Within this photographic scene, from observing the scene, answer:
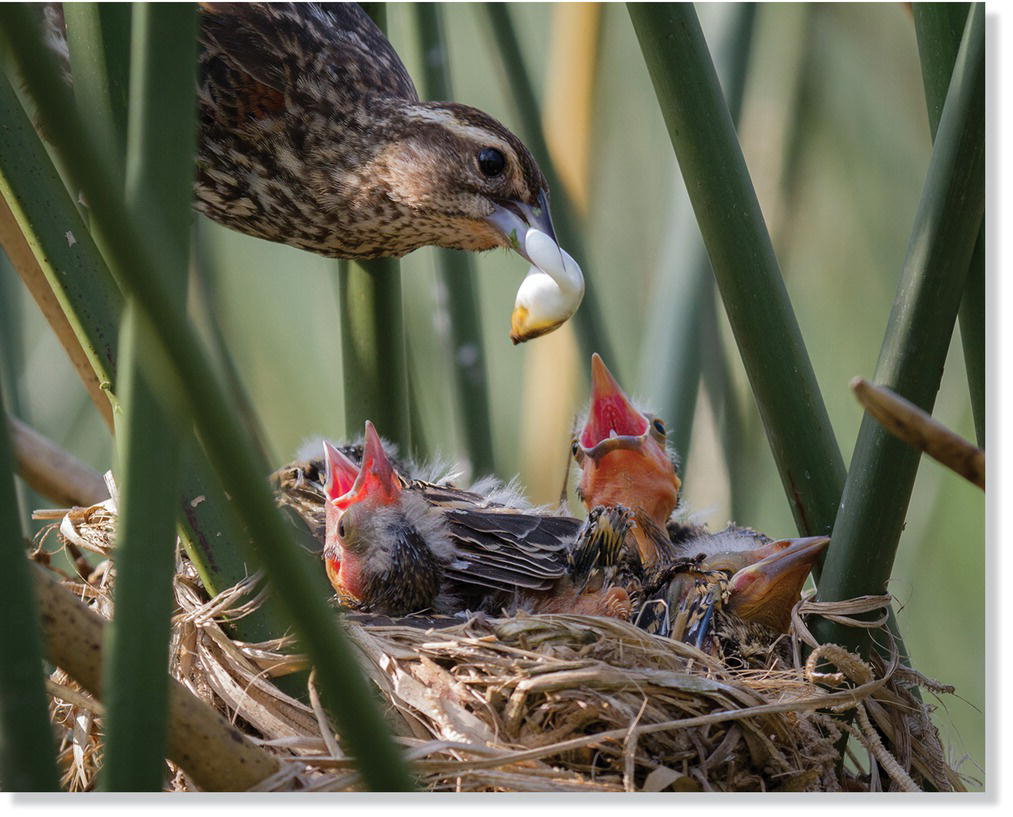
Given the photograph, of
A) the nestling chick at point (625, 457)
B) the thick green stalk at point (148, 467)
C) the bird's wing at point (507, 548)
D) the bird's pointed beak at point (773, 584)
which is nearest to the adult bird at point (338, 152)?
the nestling chick at point (625, 457)

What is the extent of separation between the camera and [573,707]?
0.95 metres

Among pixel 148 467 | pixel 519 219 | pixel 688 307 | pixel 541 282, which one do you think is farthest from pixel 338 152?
pixel 148 467

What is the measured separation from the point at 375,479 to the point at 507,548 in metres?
0.19

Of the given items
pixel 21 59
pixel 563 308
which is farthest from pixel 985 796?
pixel 21 59

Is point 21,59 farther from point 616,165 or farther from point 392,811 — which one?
point 616,165

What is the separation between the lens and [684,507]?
A: 5.57ft

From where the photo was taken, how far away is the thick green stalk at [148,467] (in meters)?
0.56

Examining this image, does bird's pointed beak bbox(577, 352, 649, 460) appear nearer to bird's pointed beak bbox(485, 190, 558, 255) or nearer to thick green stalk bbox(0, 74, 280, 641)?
bird's pointed beak bbox(485, 190, 558, 255)

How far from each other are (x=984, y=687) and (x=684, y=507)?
0.63 meters

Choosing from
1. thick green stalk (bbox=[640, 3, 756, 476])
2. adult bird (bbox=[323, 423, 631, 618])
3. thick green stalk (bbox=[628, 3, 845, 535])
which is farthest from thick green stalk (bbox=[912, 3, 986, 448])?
adult bird (bbox=[323, 423, 631, 618])

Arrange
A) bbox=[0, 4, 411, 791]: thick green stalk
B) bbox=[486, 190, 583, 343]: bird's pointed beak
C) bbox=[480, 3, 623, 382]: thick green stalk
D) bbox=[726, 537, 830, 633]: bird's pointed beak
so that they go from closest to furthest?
bbox=[0, 4, 411, 791]: thick green stalk, bbox=[726, 537, 830, 633]: bird's pointed beak, bbox=[486, 190, 583, 343]: bird's pointed beak, bbox=[480, 3, 623, 382]: thick green stalk

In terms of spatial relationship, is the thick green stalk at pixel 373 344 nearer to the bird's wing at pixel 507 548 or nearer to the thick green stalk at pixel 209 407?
the bird's wing at pixel 507 548

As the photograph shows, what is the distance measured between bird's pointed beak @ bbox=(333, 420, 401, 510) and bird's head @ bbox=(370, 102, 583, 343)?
0.30m

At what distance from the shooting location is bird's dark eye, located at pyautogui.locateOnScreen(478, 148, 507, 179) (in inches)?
53.4
